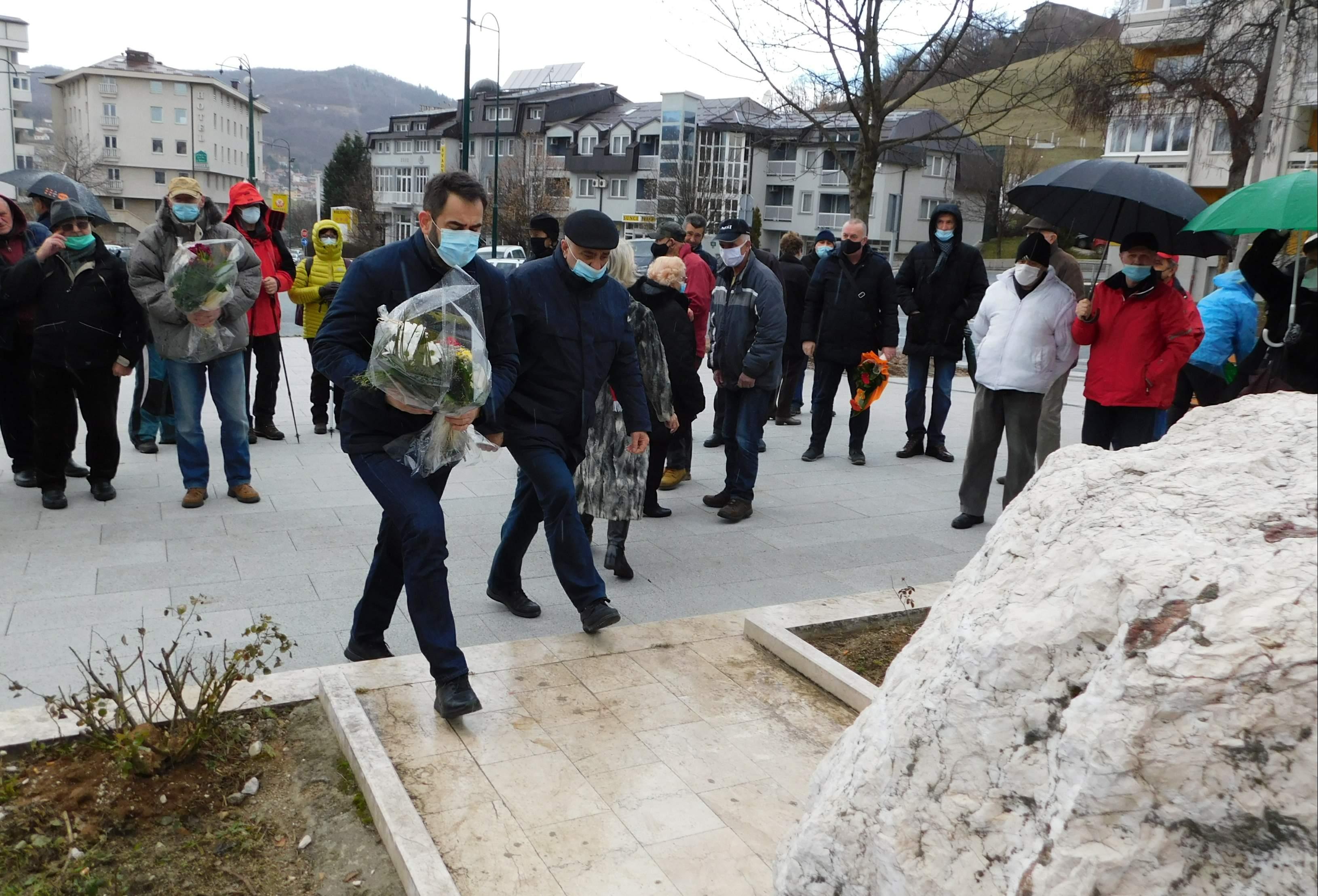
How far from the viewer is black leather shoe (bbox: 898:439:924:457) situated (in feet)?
33.6

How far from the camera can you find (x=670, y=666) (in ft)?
15.6

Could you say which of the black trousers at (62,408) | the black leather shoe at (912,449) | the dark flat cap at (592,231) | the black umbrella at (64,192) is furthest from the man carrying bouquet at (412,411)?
the black leather shoe at (912,449)

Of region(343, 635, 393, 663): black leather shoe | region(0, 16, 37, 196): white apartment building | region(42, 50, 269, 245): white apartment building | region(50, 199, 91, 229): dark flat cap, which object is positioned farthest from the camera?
region(42, 50, 269, 245): white apartment building

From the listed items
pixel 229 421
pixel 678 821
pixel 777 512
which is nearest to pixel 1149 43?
pixel 777 512

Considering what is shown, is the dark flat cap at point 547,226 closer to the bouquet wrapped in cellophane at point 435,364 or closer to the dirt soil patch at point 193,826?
the bouquet wrapped in cellophane at point 435,364

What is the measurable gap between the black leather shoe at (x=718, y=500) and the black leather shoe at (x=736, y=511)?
0.20 meters

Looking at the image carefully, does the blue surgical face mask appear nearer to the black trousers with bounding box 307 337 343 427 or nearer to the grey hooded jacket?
the grey hooded jacket

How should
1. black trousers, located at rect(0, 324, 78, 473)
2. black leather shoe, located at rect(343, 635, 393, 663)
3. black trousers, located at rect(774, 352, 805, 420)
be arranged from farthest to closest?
black trousers, located at rect(774, 352, 805, 420) → black trousers, located at rect(0, 324, 78, 473) → black leather shoe, located at rect(343, 635, 393, 663)

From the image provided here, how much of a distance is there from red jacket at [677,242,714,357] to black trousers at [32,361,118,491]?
15.3 feet

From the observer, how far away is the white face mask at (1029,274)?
23.7 feet

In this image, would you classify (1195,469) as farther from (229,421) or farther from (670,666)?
(229,421)

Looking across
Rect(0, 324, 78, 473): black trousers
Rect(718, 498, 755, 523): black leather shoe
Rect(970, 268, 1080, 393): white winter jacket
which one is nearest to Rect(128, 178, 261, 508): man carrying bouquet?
Rect(0, 324, 78, 473): black trousers

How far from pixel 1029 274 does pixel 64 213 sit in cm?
636

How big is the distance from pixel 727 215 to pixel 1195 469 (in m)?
64.4
